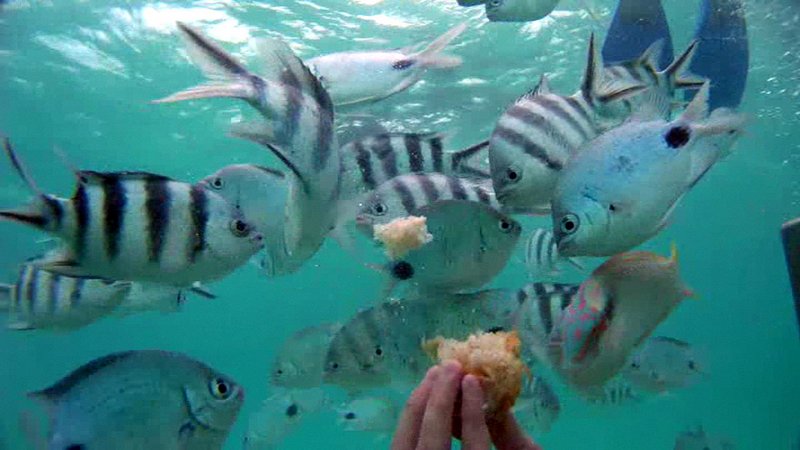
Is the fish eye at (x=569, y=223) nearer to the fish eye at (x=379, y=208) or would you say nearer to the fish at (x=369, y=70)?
the fish eye at (x=379, y=208)

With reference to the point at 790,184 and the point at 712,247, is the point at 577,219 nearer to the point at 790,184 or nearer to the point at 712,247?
the point at 790,184

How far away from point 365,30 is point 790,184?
29639 millimetres

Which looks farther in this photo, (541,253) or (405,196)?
(541,253)

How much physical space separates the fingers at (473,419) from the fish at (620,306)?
0.77m

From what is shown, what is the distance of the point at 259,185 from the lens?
3889mm

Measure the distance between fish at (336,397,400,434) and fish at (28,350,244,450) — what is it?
604cm

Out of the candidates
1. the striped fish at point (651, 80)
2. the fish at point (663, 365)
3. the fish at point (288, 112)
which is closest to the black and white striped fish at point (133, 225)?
the fish at point (288, 112)

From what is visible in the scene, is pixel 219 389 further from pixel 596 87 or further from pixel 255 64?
pixel 255 64

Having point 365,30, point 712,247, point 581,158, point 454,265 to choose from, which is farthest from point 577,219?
point 712,247

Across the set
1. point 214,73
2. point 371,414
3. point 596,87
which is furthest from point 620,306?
point 371,414

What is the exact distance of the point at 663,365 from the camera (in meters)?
5.35

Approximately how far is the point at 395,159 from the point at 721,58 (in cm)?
448

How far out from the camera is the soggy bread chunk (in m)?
1.98

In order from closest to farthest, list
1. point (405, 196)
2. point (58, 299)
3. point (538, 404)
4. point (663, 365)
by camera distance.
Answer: point (405, 196) < point (58, 299) < point (663, 365) < point (538, 404)
